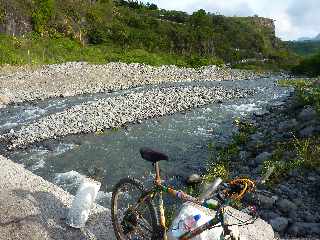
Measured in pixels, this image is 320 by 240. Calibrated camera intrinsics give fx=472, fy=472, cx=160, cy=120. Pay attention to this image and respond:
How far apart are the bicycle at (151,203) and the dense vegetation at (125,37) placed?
36.2 meters

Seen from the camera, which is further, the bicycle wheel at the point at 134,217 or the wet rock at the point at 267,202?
the wet rock at the point at 267,202

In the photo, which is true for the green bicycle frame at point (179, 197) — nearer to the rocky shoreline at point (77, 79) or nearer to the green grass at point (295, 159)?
the green grass at point (295, 159)

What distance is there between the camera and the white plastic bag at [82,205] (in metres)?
7.10

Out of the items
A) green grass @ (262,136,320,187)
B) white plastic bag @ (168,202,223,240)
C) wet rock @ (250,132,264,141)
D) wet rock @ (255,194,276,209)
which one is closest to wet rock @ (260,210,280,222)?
wet rock @ (255,194,276,209)

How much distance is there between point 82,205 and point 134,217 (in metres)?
1.01

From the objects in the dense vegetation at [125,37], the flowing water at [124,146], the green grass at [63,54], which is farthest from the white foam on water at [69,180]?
the dense vegetation at [125,37]

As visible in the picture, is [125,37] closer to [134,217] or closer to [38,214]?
[38,214]

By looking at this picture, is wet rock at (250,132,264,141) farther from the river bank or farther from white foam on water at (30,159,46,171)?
the river bank

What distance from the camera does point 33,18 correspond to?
181 ft

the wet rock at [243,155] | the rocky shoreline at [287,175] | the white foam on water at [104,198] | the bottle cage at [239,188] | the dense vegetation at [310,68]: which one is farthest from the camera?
the dense vegetation at [310,68]

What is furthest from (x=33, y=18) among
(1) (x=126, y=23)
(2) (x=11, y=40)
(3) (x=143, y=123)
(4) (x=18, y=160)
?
(4) (x=18, y=160)

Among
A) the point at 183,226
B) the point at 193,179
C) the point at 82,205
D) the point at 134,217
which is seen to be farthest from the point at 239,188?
the point at 82,205

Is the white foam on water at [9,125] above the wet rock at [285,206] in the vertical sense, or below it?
below

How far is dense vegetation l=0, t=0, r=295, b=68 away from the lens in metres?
50.0
